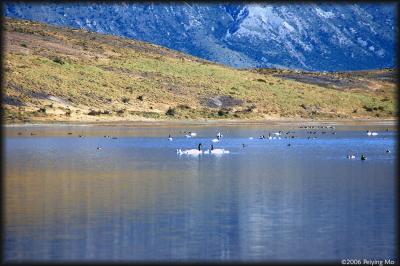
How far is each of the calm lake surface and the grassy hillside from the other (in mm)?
43092

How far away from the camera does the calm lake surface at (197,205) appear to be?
Answer: 22.6 meters

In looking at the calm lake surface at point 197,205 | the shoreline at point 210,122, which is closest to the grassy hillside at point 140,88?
the shoreline at point 210,122

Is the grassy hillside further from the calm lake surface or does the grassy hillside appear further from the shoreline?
the calm lake surface

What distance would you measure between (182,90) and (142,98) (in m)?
9.90

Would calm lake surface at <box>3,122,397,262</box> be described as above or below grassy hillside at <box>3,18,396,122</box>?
below

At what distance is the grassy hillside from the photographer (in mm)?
97062

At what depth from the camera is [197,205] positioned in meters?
29.3

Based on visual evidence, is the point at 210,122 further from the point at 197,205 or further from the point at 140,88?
the point at 197,205

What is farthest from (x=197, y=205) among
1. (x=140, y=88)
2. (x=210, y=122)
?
(x=140, y=88)

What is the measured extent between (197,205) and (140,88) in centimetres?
8218

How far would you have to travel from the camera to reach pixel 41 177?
127ft

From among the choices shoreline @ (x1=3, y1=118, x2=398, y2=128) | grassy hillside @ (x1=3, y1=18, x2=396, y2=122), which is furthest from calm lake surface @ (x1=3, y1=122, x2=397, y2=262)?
grassy hillside @ (x1=3, y1=18, x2=396, y2=122)

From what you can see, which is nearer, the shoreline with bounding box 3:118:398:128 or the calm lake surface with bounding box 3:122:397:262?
the calm lake surface with bounding box 3:122:397:262

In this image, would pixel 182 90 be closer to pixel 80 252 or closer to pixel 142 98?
pixel 142 98
